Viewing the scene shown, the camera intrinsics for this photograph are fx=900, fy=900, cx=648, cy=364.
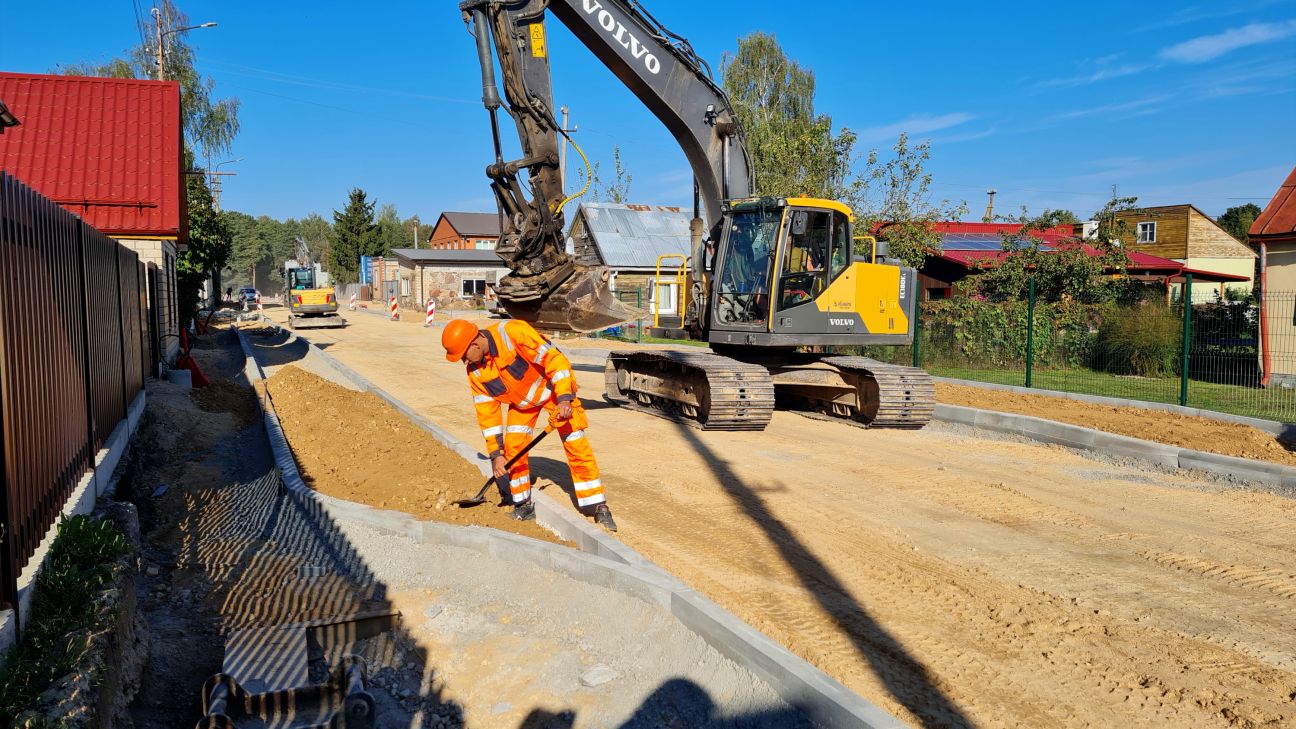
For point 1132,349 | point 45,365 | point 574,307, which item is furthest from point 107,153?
point 1132,349

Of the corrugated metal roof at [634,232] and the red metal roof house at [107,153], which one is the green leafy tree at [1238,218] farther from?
the red metal roof house at [107,153]

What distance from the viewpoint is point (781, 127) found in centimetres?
3772

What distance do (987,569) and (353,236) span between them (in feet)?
244

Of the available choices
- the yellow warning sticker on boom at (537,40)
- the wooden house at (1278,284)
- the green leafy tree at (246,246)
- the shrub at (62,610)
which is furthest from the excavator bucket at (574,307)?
the green leafy tree at (246,246)

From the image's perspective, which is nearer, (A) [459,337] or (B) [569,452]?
(A) [459,337]

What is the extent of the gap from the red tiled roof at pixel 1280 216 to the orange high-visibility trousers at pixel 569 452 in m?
14.3

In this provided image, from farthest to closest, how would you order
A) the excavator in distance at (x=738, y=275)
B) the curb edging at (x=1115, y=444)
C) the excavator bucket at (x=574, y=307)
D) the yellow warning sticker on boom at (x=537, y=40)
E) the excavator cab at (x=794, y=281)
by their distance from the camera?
the excavator cab at (x=794, y=281)
the excavator in distance at (x=738, y=275)
the yellow warning sticker on boom at (x=537, y=40)
the curb edging at (x=1115, y=444)
the excavator bucket at (x=574, y=307)

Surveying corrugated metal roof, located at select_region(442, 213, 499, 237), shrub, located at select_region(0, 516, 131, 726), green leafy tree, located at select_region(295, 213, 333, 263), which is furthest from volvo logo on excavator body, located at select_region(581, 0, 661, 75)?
green leafy tree, located at select_region(295, 213, 333, 263)

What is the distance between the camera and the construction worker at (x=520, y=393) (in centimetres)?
610

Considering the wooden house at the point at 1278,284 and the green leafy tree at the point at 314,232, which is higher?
the green leafy tree at the point at 314,232

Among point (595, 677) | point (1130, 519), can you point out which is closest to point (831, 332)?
point (1130, 519)

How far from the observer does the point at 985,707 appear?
3.86 meters

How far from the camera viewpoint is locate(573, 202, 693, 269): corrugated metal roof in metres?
35.4

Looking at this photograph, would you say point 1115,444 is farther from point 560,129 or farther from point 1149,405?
point 560,129
